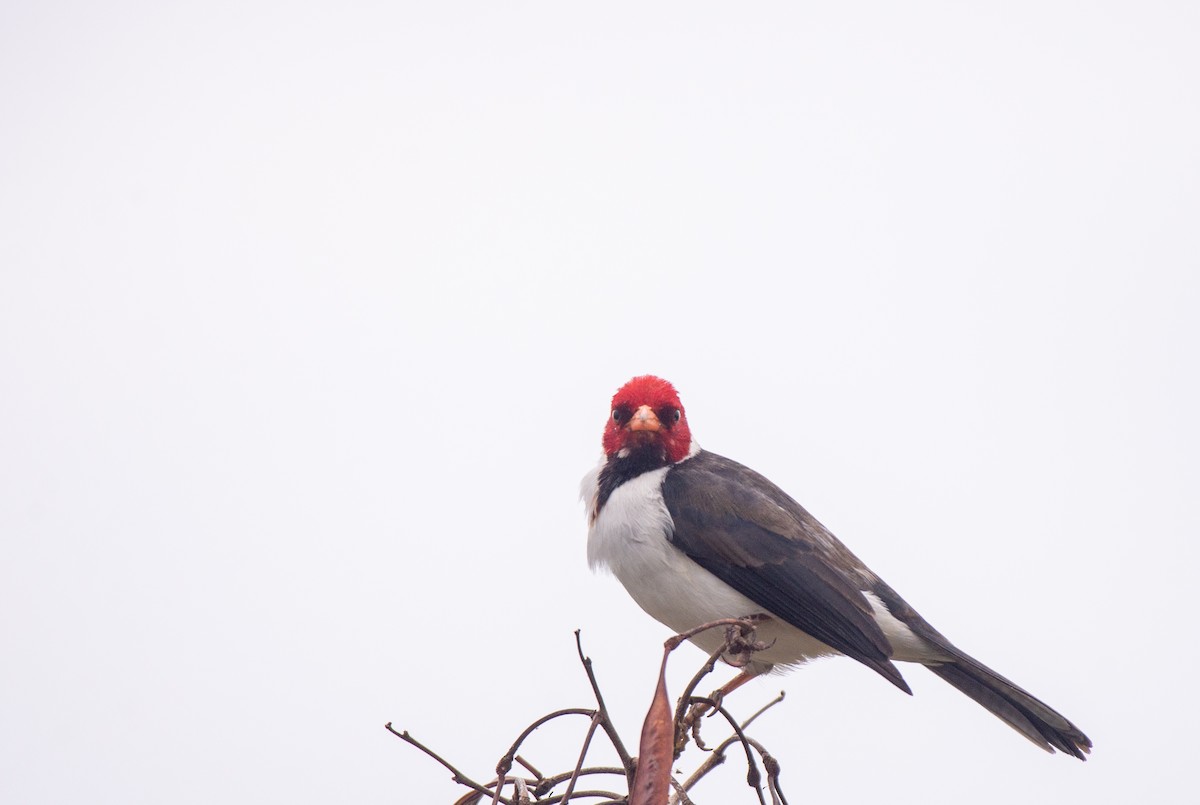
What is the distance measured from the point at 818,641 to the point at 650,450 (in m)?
1.37

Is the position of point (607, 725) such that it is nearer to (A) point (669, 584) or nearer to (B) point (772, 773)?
(B) point (772, 773)

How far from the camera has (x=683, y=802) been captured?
3.23 meters

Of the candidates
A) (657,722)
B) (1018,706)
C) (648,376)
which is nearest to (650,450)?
(648,376)

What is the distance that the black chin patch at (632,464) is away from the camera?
6.60 m

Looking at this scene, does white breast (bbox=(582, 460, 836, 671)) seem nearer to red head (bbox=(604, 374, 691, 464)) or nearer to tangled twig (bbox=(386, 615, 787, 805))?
red head (bbox=(604, 374, 691, 464))

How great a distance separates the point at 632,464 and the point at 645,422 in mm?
230

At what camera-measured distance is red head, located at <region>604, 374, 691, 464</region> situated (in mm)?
6691

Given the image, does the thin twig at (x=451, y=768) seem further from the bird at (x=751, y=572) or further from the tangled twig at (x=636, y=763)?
the bird at (x=751, y=572)

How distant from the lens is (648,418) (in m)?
6.66

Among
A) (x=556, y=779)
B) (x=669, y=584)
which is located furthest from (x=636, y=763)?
(x=669, y=584)

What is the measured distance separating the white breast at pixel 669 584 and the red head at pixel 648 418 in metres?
0.56

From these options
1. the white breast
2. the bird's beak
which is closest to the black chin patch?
the bird's beak

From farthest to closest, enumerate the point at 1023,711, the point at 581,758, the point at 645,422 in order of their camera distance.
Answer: the point at 645,422 < the point at 1023,711 < the point at 581,758

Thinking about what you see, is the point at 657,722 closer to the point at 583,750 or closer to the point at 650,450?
the point at 583,750
